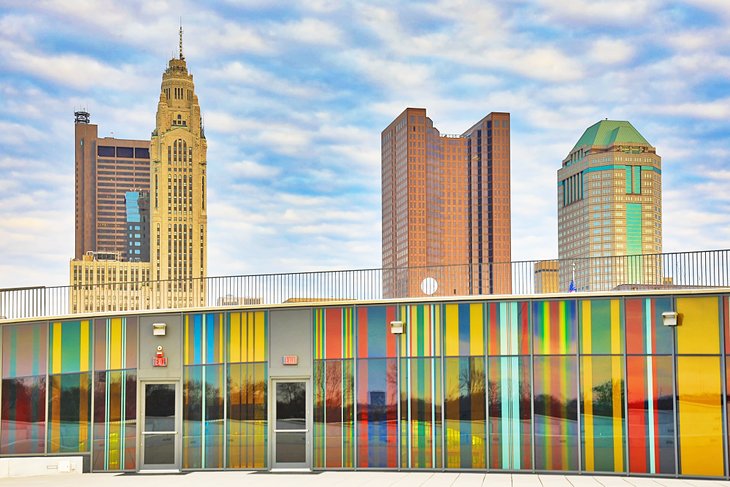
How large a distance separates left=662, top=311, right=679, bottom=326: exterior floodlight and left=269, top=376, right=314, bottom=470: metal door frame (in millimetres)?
7396

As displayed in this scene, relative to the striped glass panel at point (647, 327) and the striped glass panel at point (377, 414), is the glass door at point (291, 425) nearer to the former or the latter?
the striped glass panel at point (377, 414)

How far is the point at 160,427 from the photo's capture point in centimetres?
2167

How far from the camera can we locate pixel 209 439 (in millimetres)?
21375

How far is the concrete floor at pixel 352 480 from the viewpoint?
58.7 ft

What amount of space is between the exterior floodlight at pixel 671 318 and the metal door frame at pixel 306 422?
Result: 740 cm

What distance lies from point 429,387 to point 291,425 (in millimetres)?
3146

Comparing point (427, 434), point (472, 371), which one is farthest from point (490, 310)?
point (427, 434)

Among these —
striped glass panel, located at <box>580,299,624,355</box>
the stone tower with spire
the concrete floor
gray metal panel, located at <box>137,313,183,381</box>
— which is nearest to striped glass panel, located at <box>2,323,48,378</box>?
gray metal panel, located at <box>137,313,183,381</box>

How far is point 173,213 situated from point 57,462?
15743 cm

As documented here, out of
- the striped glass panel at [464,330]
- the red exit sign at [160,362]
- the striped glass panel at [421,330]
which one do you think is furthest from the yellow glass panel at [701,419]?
the red exit sign at [160,362]

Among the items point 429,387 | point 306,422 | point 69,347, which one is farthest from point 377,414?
point 69,347

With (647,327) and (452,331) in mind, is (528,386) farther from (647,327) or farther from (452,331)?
(647,327)

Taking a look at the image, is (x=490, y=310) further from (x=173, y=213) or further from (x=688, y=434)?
(x=173, y=213)

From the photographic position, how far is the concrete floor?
17.9 metres
